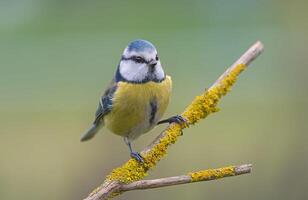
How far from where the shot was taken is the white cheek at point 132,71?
8.53 feet

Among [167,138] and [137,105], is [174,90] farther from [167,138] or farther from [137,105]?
[167,138]

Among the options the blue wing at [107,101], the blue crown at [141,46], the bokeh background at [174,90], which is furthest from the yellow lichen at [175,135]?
the bokeh background at [174,90]

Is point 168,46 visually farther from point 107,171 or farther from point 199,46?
point 107,171

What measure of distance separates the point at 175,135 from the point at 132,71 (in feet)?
2.38

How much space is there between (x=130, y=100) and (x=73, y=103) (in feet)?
12.3

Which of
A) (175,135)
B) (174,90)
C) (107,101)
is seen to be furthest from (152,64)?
(174,90)

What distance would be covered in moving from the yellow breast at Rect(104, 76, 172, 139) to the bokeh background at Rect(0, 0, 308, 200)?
0.68 metres

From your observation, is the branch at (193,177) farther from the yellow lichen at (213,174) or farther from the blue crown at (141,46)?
the blue crown at (141,46)

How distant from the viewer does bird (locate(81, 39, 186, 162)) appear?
2.58 meters

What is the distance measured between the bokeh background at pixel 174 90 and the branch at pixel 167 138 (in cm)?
132

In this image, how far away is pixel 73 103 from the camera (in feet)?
21.0

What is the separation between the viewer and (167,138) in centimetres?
194

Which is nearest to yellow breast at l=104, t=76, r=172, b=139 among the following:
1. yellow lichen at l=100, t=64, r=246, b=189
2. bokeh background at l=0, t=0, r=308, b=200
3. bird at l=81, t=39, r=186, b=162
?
bird at l=81, t=39, r=186, b=162

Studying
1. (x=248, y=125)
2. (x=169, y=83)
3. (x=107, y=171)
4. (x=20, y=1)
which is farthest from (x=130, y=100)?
(x=20, y=1)
